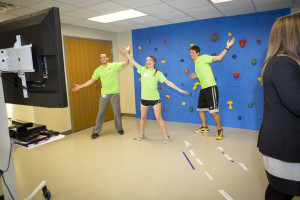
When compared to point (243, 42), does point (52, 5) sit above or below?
above

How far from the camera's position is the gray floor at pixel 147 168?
2365 mm

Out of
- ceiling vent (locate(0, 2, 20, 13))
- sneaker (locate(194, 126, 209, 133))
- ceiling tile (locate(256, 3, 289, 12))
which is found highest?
ceiling tile (locate(256, 3, 289, 12))

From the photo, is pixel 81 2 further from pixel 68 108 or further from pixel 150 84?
pixel 68 108

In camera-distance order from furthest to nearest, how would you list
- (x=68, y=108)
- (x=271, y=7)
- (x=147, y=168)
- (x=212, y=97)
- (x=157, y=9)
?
(x=68, y=108) → (x=212, y=97) → (x=271, y=7) → (x=157, y=9) → (x=147, y=168)

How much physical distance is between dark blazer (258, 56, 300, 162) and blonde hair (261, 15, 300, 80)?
0.05 m

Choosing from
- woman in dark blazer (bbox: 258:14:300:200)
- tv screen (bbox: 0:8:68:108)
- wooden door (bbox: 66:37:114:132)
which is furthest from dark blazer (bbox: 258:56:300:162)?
wooden door (bbox: 66:37:114:132)

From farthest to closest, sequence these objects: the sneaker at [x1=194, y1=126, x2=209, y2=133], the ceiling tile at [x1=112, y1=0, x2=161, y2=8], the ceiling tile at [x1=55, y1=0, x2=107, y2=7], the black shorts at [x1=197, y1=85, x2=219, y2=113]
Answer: the sneaker at [x1=194, y1=126, x2=209, y2=133]
the black shorts at [x1=197, y1=85, x2=219, y2=113]
the ceiling tile at [x1=112, y1=0, x2=161, y2=8]
the ceiling tile at [x1=55, y1=0, x2=107, y2=7]

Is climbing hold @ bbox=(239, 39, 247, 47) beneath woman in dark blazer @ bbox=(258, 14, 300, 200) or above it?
above

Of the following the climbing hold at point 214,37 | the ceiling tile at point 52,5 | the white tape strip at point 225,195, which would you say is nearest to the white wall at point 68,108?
the ceiling tile at point 52,5

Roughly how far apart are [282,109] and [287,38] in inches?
15.6

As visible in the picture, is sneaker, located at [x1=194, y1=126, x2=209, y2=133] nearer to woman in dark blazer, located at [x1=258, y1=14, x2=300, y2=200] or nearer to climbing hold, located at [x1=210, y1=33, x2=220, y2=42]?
climbing hold, located at [x1=210, y1=33, x2=220, y2=42]

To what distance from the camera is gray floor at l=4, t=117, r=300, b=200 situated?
7.76 ft

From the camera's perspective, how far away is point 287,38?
1.20 m

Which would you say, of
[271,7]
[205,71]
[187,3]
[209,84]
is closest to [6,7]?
[187,3]
